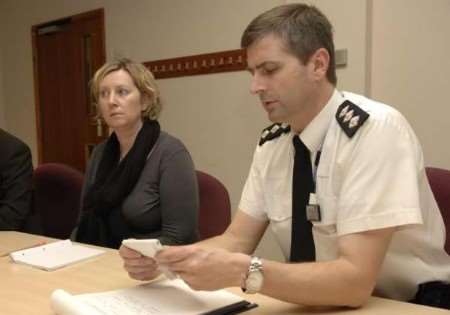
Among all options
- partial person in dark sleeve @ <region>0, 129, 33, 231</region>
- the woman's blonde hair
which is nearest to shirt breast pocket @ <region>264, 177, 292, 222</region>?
the woman's blonde hair

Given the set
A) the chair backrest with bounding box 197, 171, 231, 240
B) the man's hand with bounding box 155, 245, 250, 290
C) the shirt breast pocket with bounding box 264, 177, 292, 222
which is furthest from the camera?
the chair backrest with bounding box 197, 171, 231, 240

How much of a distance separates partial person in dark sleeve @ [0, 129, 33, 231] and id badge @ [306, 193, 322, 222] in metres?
1.58

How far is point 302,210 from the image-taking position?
1345 mm

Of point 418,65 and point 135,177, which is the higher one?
point 418,65

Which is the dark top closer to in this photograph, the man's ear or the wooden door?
the man's ear

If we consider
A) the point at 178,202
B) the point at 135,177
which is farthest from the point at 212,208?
the point at 135,177

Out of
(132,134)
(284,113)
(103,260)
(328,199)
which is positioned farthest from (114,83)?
(328,199)

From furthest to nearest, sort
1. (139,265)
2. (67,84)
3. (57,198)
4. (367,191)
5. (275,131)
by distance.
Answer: (67,84) → (57,198) → (275,131) → (139,265) → (367,191)

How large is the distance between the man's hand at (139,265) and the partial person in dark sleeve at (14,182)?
4.20ft

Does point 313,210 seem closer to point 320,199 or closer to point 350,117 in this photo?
point 320,199

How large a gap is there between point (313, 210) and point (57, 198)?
65.0 inches

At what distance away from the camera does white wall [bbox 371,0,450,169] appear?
8.00 feet

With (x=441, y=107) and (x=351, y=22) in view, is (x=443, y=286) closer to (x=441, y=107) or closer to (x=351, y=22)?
(x=441, y=107)

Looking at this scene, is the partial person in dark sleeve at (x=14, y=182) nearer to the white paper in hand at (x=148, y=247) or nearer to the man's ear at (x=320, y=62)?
the white paper in hand at (x=148, y=247)
